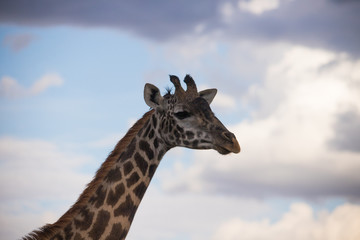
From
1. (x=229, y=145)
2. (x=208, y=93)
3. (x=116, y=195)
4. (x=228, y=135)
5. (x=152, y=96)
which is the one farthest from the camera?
(x=208, y=93)

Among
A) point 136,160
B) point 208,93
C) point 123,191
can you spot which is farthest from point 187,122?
point 123,191

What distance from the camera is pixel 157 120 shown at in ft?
36.0

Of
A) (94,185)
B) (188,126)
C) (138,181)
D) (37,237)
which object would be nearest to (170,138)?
(188,126)

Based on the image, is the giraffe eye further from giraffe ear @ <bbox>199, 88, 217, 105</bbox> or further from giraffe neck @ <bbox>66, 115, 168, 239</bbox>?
giraffe ear @ <bbox>199, 88, 217, 105</bbox>

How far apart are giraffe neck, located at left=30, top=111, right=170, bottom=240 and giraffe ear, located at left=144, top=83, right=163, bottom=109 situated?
27cm

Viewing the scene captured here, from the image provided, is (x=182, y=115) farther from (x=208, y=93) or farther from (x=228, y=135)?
(x=208, y=93)

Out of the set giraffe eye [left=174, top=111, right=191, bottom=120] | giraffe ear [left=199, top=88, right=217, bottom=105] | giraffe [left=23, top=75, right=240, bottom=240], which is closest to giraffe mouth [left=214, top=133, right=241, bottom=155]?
giraffe [left=23, top=75, right=240, bottom=240]

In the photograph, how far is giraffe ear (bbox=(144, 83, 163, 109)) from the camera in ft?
36.4

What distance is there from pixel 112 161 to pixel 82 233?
167 centimetres

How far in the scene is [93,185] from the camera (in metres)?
10.6

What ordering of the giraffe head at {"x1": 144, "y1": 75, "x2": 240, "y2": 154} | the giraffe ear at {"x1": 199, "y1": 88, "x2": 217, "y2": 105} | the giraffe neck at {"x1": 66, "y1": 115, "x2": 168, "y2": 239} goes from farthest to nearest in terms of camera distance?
the giraffe ear at {"x1": 199, "y1": 88, "x2": 217, "y2": 105}, the giraffe head at {"x1": 144, "y1": 75, "x2": 240, "y2": 154}, the giraffe neck at {"x1": 66, "y1": 115, "x2": 168, "y2": 239}

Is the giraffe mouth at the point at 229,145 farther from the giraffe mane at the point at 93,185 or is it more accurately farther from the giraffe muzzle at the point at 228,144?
the giraffe mane at the point at 93,185

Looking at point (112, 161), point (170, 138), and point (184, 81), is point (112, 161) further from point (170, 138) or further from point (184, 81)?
point (184, 81)

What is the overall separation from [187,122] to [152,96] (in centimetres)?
110
